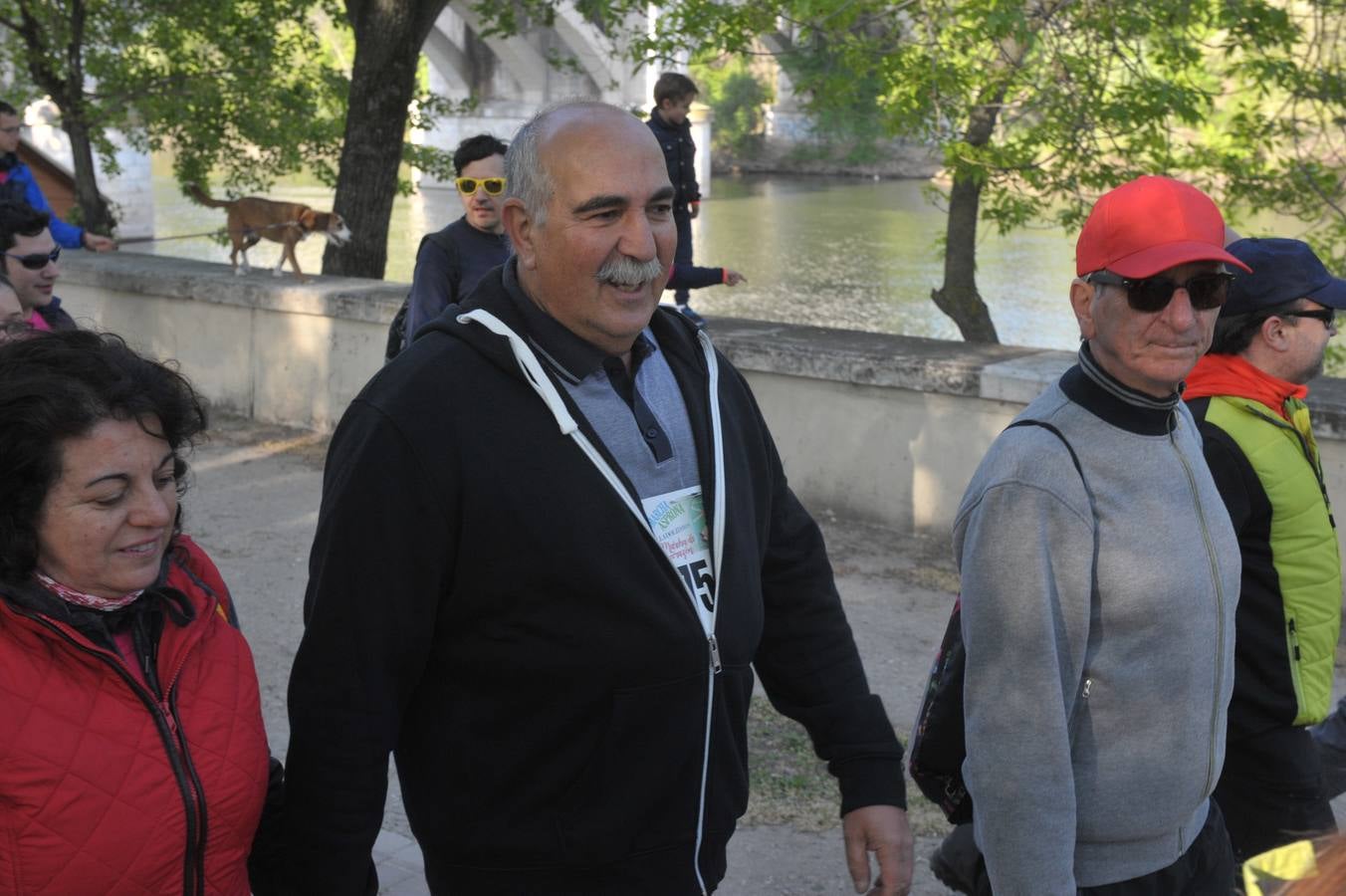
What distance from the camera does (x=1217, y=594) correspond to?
250cm

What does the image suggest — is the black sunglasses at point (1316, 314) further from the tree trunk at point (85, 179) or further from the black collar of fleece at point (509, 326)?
the tree trunk at point (85, 179)

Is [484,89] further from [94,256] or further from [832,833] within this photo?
[832,833]

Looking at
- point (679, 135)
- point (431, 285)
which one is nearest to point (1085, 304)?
point (431, 285)

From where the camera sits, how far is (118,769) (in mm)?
2131

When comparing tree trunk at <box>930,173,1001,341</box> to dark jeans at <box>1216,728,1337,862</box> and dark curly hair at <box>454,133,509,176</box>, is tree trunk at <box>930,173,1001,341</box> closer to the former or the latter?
dark curly hair at <box>454,133,509,176</box>

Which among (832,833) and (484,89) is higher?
(484,89)

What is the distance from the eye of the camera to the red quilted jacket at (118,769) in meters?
2.09

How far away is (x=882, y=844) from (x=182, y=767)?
110 centimetres

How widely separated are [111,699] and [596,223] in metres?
0.97

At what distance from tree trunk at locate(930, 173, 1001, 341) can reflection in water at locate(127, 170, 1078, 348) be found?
2.13ft

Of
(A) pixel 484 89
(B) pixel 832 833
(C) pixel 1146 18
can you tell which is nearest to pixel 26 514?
(B) pixel 832 833

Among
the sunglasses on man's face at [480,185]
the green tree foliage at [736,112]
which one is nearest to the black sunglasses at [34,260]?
the sunglasses on man's face at [480,185]

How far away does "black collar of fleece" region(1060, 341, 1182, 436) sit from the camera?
253 cm

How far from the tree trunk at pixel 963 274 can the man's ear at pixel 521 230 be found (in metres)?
9.01
